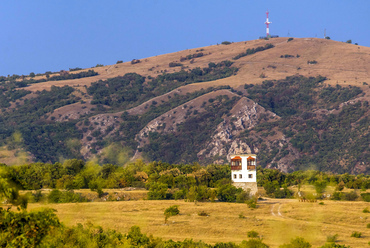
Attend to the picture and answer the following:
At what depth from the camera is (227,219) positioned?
1921 inches

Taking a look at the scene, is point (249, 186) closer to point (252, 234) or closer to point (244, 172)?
point (244, 172)

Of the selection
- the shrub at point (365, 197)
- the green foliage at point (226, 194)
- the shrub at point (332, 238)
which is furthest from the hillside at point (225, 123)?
the shrub at point (332, 238)

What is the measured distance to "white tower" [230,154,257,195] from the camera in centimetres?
7012

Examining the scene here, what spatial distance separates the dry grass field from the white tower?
41.4 ft

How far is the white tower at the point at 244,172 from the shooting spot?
7012 centimetres

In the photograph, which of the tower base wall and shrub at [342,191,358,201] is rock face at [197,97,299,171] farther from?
the tower base wall

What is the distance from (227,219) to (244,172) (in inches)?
886

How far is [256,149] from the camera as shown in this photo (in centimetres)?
15262

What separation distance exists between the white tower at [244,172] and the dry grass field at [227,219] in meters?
12.6

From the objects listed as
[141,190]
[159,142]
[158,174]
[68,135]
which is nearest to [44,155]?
[68,135]

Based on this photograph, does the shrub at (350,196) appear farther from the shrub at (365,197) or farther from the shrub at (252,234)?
the shrub at (252,234)

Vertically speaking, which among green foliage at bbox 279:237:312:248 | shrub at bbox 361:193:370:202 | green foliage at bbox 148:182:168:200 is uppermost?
green foliage at bbox 148:182:168:200

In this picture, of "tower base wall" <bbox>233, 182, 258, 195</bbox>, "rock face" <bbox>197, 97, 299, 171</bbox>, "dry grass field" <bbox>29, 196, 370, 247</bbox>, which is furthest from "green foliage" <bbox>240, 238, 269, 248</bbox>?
"rock face" <bbox>197, 97, 299, 171</bbox>

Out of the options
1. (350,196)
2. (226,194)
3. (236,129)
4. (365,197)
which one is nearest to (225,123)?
(236,129)
